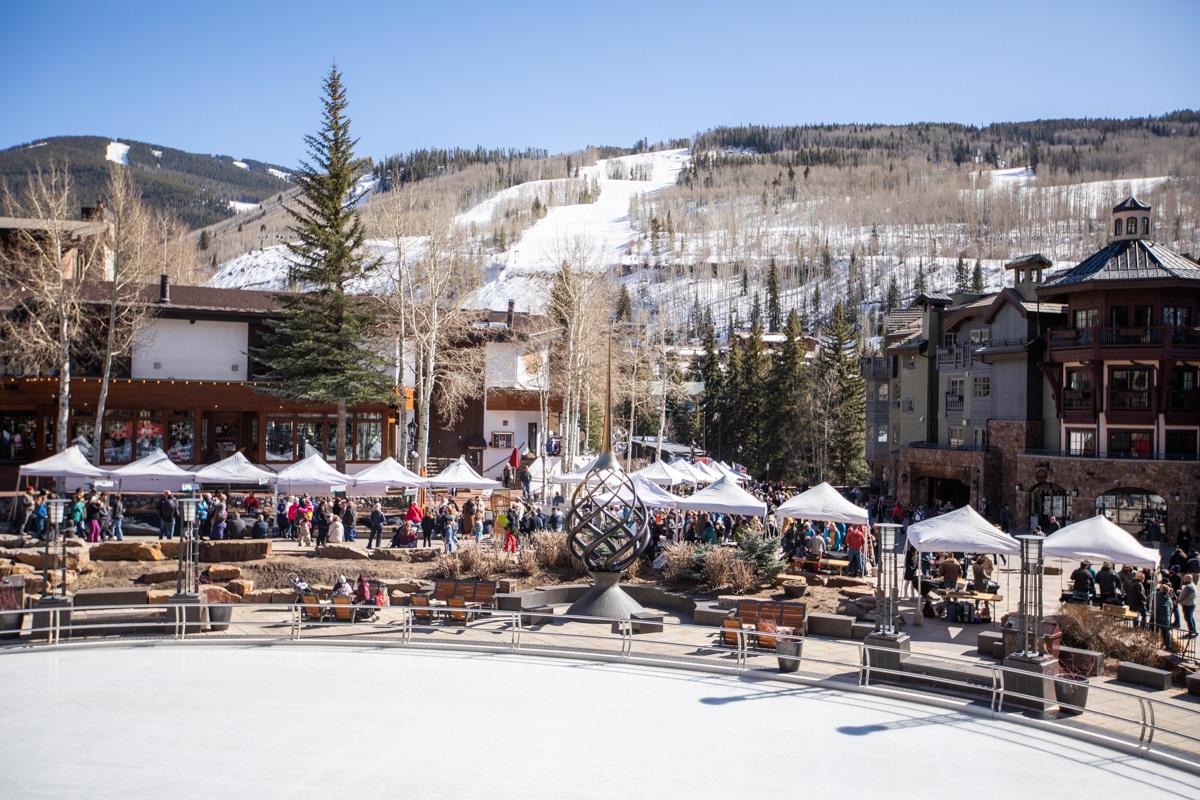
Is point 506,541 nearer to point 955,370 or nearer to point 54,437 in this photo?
point 54,437

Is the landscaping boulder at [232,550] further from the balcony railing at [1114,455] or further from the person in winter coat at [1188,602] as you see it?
the balcony railing at [1114,455]

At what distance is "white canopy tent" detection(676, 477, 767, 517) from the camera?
24.5 metres

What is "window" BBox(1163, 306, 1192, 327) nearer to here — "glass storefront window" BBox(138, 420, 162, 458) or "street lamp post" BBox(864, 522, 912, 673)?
"street lamp post" BBox(864, 522, 912, 673)

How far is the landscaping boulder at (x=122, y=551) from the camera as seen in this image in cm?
2447

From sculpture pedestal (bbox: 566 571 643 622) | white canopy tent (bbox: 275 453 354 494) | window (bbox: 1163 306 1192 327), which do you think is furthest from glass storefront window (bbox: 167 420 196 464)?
window (bbox: 1163 306 1192 327)

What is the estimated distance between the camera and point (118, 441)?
3922 centimetres

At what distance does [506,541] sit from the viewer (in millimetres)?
26359

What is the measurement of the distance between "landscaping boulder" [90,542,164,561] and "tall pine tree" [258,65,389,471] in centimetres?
1305

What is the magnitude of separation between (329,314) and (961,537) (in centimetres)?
2627

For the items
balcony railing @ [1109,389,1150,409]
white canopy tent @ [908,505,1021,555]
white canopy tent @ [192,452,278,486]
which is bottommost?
white canopy tent @ [908,505,1021,555]

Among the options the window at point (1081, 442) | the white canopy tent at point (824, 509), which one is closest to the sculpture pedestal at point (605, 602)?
the white canopy tent at point (824, 509)

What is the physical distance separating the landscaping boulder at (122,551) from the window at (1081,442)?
35214 millimetres

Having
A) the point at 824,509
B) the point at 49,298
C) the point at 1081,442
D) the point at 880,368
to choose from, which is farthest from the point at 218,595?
the point at 880,368

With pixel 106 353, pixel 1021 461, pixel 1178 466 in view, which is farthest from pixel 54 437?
pixel 1178 466
